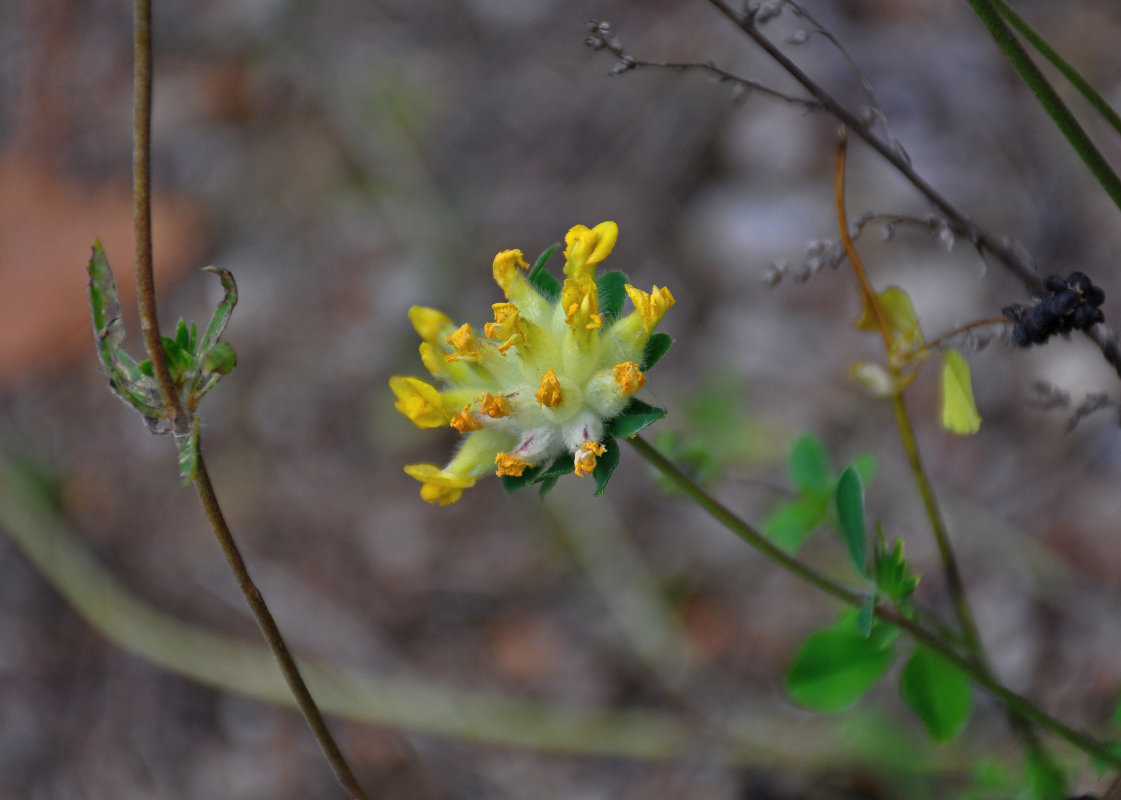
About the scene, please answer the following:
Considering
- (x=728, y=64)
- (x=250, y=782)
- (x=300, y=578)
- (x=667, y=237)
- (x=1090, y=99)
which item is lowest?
(x=250, y=782)

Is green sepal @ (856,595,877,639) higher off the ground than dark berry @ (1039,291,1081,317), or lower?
lower

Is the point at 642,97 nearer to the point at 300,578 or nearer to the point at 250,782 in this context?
the point at 300,578

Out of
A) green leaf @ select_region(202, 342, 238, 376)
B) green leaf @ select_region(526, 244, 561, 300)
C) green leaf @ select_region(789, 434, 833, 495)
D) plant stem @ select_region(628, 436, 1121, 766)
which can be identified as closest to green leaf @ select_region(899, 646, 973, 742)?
plant stem @ select_region(628, 436, 1121, 766)

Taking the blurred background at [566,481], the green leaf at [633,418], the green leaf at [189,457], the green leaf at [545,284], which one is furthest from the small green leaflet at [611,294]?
the blurred background at [566,481]

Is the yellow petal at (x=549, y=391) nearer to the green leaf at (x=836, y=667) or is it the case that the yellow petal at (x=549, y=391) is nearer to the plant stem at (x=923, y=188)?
the plant stem at (x=923, y=188)

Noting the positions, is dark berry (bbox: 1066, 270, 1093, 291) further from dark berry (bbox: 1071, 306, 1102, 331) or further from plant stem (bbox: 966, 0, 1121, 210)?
plant stem (bbox: 966, 0, 1121, 210)

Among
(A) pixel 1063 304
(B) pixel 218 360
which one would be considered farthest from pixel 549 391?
(A) pixel 1063 304

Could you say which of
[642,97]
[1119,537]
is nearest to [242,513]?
[642,97]
